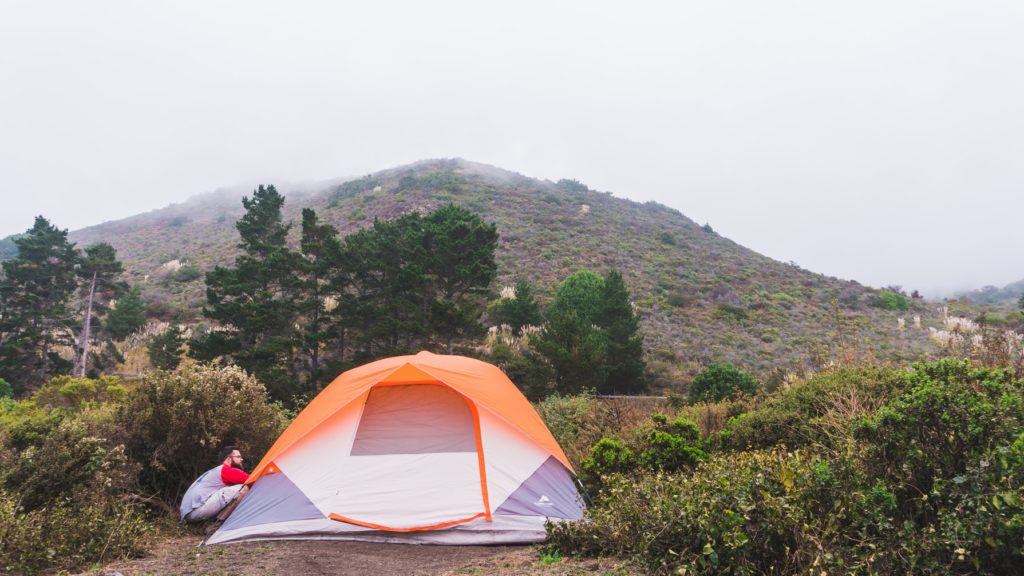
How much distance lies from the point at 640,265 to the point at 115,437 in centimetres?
3313

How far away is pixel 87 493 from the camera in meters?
5.71

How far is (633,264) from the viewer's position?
36781 mm

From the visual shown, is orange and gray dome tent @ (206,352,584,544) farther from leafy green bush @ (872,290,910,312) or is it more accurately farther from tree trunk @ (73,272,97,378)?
leafy green bush @ (872,290,910,312)

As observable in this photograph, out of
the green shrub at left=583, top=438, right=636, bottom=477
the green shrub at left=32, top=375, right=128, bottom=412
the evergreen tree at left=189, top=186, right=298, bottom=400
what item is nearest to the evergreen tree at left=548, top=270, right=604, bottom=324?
the evergreen tree at left=189, top=186, right=298, bottom=400

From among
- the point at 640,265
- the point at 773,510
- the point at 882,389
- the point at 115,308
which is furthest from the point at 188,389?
the point at 640,265

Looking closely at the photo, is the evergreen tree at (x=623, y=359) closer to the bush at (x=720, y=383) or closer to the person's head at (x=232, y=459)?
the bush at (x=720, y=383)

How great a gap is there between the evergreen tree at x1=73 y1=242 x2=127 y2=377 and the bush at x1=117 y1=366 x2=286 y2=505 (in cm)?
2044

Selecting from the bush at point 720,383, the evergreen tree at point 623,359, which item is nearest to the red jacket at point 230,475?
the bush at point 720,383

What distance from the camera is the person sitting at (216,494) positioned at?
647 centimetres

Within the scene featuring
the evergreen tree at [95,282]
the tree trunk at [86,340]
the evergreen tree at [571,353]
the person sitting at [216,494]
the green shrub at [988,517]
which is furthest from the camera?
the evergreen tree at [95,282]

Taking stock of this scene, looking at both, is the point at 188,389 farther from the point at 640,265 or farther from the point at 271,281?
the point at 640,265

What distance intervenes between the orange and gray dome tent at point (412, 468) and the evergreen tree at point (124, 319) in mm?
23320

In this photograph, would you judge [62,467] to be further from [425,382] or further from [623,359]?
[623,359]

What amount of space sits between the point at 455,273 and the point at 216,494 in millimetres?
12947
